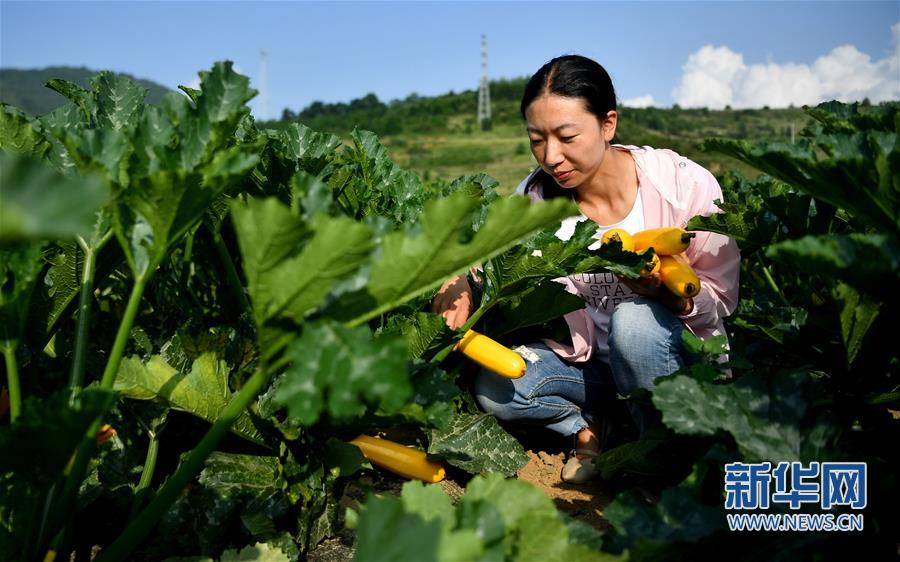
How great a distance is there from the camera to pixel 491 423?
2.36 metres

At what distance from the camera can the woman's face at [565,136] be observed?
2.51 metres

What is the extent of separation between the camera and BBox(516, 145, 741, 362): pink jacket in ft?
8.21

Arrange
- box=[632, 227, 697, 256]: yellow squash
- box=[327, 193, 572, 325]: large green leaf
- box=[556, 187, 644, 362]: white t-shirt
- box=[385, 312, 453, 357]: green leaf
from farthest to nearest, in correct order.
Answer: box=[556, 187, 644, 362]: white t-shirt, box=[632, 227, 697, 256]: yellow squash, box=[385, 312, 453, 357]: green leaf, box=[327, 193, 572, 325]: large green leaf

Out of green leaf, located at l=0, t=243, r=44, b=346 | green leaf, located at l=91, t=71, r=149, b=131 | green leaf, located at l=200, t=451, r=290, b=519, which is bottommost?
green leaf, located at l=200, t=451, r=290, b=519

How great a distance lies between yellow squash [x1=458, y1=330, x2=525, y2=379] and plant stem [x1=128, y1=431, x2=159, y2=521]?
0.96m

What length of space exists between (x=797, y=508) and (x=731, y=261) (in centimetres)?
132

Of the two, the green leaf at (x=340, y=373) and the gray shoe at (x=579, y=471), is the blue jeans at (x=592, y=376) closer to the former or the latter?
the gray shoe at (x=579, y=471)

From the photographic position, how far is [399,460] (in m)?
2.19

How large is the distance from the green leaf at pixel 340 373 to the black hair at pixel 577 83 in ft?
5.76

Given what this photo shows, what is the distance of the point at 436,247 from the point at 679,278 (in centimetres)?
141

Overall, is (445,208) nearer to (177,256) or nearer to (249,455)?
(249,455)

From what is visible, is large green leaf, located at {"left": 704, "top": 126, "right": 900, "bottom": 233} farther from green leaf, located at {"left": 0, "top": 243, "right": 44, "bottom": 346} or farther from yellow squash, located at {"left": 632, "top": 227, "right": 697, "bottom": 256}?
green leaf, located at {"left": 0, "top": 243, "right": 44, "bottom": 346}

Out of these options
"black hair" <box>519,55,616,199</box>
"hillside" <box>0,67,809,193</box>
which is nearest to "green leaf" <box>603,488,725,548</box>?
"black hair" <box>519,55,616,199</box>

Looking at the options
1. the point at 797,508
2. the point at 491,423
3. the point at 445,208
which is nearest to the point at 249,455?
the point at 491,423
